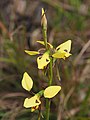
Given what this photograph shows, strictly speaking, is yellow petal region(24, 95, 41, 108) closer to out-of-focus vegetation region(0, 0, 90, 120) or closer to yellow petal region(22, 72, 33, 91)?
yellow petal region(22, 72, 33, 91)

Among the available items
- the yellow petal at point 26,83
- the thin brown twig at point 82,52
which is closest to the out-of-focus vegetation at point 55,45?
the thin brown twig at point 82,52

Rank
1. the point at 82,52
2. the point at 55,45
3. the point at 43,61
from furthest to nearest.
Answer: the point at 55,45, the point at 82,52, the point at 43,61

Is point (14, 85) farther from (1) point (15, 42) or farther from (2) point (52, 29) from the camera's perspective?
(2) point (52, 29)

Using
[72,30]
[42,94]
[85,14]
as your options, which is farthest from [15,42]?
[42,94]

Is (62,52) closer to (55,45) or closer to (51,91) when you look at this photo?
(51,91)

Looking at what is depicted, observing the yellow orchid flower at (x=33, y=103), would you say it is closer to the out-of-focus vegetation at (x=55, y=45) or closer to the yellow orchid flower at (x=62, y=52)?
the yellow orchid flower at (x=62, y=52)

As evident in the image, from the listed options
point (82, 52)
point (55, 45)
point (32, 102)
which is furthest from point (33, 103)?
point (55, 45)

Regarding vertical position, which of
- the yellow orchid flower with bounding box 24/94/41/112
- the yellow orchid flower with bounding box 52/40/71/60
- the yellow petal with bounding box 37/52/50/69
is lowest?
the yellow orchid flower with bounding box 24/94/41/112

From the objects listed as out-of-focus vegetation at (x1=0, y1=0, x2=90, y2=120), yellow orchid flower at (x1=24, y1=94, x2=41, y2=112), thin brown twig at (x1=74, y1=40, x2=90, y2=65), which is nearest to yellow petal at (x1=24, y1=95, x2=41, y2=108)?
yellow orchid flower at (x1=24, y1=94, x2=41, y2=112)
